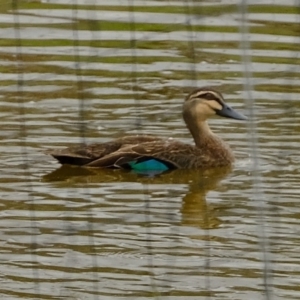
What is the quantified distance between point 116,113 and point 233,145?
0.94m

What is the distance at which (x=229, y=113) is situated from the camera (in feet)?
36.5

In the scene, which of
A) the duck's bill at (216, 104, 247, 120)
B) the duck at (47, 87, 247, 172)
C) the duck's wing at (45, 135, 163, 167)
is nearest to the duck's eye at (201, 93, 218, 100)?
the duck at (47, 87, 247, 172)

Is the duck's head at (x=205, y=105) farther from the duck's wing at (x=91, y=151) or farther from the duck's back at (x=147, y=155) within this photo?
the duck's wing at (x=91, y=151)

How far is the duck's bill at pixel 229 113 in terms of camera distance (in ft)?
36.2

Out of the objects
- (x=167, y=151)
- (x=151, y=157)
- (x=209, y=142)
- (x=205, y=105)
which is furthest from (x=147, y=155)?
(x=205, y=105)

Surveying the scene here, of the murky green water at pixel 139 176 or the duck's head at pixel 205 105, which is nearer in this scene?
the murky green water at pixel 139 176

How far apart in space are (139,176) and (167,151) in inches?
14.9

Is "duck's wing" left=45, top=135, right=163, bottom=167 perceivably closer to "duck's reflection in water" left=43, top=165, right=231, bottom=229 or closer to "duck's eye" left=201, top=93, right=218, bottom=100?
"duck's reflection in water" left=43, top=165, right=231, bottom=229

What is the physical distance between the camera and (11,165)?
10.5 metres

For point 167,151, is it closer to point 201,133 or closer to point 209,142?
point 209,142

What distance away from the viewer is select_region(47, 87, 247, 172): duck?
428 inches

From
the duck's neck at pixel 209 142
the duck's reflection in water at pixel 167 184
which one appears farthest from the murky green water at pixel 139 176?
the duck's neck at pixel 209 142

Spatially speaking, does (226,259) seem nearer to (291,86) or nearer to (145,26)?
(291,86)

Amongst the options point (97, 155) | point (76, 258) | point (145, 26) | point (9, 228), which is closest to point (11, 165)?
point (97, 155)
